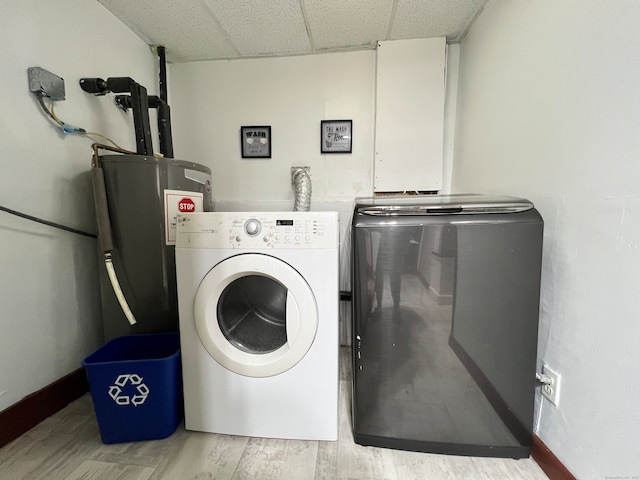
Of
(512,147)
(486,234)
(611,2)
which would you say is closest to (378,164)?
(512,147)

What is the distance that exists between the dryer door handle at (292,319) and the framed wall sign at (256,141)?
4.05ft

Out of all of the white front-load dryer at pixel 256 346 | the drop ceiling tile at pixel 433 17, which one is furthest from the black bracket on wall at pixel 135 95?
the drop ceiling tile at pixel 433 17

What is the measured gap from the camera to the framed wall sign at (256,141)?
1.84 m

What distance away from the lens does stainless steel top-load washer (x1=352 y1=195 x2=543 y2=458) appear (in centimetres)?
87

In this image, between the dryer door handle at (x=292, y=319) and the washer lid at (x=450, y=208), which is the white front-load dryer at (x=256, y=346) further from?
the washer lid at (x=450, y=208)

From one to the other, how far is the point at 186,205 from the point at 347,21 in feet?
4.35

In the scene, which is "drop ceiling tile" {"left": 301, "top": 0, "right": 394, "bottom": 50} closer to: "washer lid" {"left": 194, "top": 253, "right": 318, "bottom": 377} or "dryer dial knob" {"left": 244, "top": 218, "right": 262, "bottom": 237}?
"dryer dial knob" {"left": 244, "top": 218, "right": 262, "bottom": 237}

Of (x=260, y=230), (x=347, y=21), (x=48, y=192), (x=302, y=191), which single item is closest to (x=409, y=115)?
(x=347, y=21)

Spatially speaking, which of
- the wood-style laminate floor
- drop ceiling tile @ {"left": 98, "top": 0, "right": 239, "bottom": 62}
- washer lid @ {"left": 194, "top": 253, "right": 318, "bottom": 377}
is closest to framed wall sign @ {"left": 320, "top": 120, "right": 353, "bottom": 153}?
drop ceiling tile @ {"left": 98, "top": 0, "right": 239, "bottom": 62}

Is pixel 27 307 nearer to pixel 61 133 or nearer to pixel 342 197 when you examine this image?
pixel 61 133

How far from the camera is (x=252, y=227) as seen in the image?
0.94 m

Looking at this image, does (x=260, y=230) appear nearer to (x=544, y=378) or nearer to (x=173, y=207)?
(x=173, y=207)

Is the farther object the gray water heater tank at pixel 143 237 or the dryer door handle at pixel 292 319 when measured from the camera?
the gray water heater tank at pixel 143 237

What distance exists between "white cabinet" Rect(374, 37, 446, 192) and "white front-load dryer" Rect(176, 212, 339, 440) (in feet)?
3.40
